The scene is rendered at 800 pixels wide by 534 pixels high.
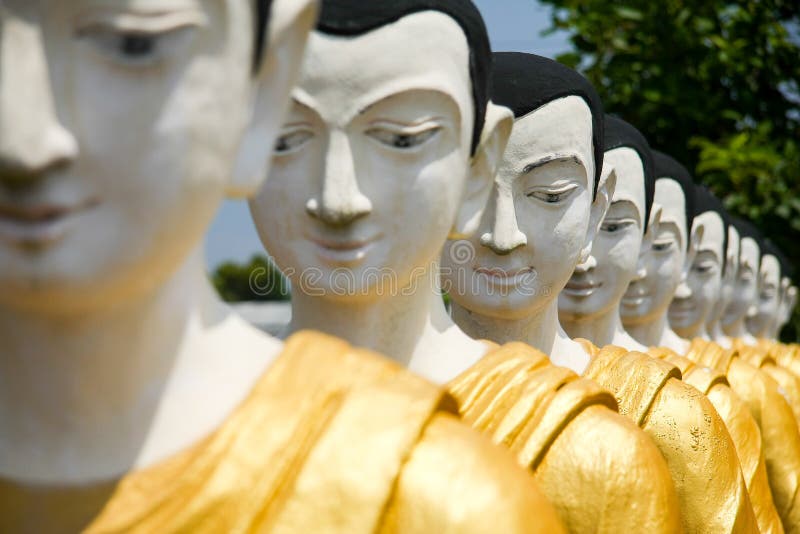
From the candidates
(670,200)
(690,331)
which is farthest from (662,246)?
(690,331)

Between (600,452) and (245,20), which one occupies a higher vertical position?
(245,20)

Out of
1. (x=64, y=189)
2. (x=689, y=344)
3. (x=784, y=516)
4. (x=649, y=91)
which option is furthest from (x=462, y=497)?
(x=649, y=91)

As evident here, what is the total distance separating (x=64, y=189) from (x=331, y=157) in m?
1.11

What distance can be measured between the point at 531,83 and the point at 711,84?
7070mm

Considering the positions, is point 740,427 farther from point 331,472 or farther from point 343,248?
point 331,472

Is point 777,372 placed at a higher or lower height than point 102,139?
lower

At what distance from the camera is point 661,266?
6.47 m

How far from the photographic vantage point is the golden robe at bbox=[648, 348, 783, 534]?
4.81 m

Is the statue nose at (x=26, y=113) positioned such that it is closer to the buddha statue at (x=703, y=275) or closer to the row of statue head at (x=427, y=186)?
the row of statue head at (x=427, y=186)

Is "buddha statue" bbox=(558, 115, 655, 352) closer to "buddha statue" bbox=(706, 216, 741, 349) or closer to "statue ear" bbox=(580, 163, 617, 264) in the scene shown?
"statue ear" bbox=(580, 163, 617, 264)

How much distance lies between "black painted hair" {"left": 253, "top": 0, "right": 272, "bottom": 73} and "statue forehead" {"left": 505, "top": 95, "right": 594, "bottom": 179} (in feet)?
6.61

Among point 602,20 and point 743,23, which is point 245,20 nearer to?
point 602,20

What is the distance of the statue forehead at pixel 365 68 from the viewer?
281cm

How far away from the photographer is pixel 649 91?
9.88m
